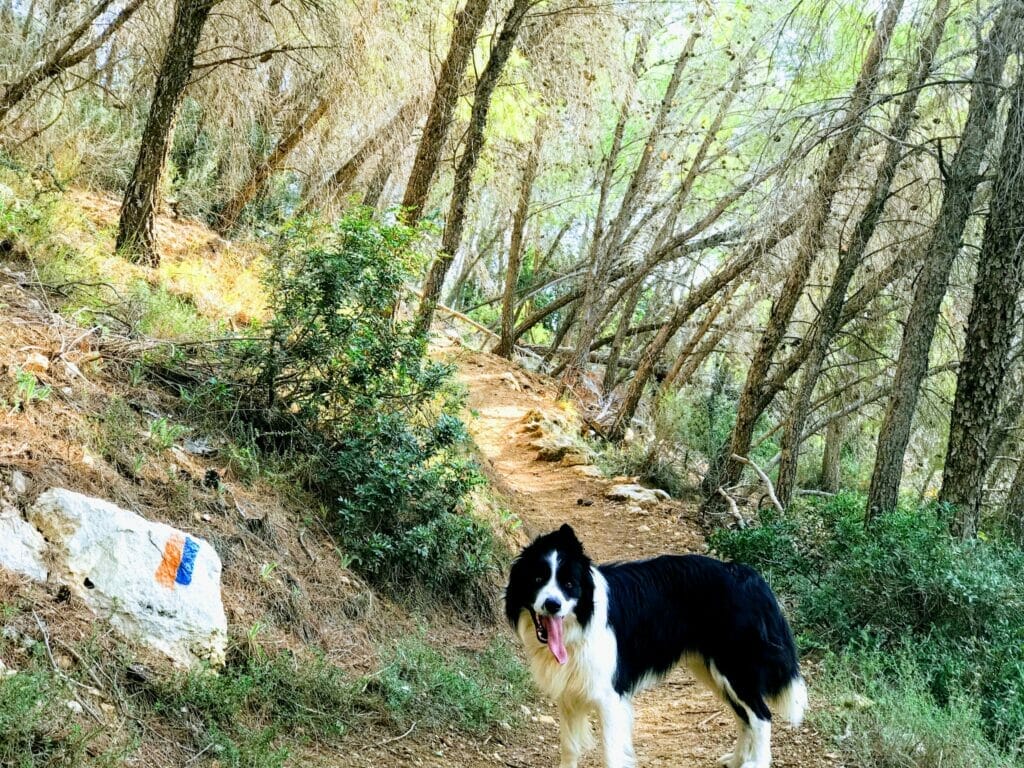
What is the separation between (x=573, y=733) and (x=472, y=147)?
7006 mm

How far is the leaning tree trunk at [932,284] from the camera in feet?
25.8

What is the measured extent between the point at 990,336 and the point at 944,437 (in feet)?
22.9

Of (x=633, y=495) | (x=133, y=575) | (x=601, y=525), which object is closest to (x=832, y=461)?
(x=633, y=495)

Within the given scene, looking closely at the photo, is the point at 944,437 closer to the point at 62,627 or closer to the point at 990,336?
the point at 990,336

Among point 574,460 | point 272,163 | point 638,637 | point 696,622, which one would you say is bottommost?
point 574,460

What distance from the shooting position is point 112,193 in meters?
10.4

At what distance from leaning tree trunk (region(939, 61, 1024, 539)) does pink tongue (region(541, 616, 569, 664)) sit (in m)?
4.74

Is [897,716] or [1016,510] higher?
[1016,510]

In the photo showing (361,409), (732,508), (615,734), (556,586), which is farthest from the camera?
(732,508)

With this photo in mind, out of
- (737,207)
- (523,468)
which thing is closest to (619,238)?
(737,207)

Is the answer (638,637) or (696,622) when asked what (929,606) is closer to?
(696,622)

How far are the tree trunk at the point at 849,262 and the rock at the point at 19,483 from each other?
8.08 metres

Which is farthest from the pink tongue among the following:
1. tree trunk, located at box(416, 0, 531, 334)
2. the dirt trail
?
tree trunk, located at box(416, 0, 531, 334)

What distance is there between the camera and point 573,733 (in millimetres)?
4445
